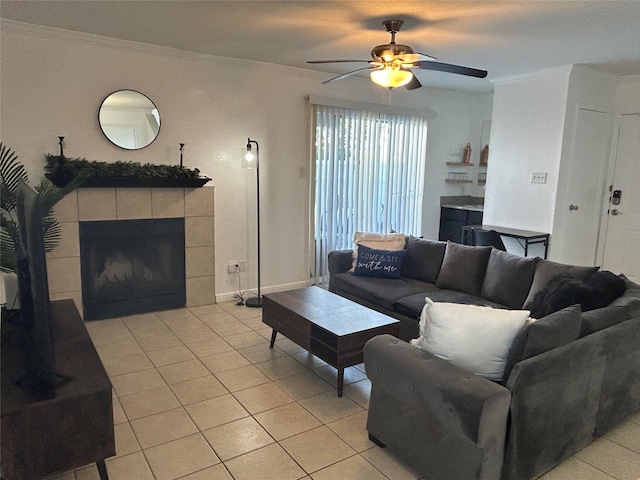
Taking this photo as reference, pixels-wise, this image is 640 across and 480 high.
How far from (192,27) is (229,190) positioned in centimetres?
166

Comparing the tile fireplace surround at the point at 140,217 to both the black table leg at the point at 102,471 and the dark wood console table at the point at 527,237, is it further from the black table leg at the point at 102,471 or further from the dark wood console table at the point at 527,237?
the dark wood console table at the point at 527,237

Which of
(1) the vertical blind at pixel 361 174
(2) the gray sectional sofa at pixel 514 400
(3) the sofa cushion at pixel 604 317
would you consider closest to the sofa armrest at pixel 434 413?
(2) the gray sectional sofa at pixel 514 400

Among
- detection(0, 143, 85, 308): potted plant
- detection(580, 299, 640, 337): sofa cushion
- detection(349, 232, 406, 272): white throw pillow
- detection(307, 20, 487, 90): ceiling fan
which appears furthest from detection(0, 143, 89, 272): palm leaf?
detection(580, 299, 640, 337): sofa cushion

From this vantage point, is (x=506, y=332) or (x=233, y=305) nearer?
(x=506, y=332)

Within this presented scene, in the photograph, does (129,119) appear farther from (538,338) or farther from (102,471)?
(538,338)

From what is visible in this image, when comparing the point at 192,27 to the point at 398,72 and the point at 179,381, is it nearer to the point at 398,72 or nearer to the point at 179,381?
the point at 398,72

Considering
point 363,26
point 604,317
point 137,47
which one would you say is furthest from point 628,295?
point 137,47

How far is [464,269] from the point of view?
12.2ft

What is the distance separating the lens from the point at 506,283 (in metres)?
3.41

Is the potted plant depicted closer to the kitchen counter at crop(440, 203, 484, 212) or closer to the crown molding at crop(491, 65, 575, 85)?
the crown molding at crop(491, 65, 575, 85)

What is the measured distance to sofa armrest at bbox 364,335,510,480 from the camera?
69.8 inches

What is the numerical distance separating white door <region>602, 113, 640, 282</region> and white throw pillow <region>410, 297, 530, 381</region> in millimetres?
4078

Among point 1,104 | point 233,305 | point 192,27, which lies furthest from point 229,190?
point 1,104

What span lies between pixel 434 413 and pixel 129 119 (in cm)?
359
